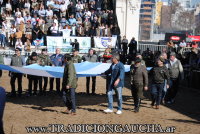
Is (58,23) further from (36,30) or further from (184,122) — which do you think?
(184,122)

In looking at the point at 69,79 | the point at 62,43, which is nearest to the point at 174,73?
the point at 69,79

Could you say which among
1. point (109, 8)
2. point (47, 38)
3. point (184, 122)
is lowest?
point (184, 122)

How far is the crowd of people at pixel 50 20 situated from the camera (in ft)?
81.0

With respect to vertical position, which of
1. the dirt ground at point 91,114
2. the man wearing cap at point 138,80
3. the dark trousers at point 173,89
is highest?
the man wearing cap at point 138,80

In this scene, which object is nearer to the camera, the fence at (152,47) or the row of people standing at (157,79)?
the row of people standing at (157,79)

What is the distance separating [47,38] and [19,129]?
1527cm

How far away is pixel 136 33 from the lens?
3002 cm

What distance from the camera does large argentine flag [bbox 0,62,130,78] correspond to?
12430 mm

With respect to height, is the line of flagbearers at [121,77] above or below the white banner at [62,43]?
below

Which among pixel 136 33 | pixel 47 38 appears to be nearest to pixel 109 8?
pixel 136 33

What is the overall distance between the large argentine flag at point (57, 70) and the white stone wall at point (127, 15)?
1625cm

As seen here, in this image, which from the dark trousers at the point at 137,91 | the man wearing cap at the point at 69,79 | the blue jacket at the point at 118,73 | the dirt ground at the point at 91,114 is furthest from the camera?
the dark trousers at the point at 137,91

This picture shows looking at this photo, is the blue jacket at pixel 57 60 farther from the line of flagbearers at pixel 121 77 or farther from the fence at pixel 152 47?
the fence at pixel 152 47

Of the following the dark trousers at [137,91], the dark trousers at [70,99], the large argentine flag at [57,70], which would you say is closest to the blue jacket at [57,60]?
the large argentine flag at [57,70]
